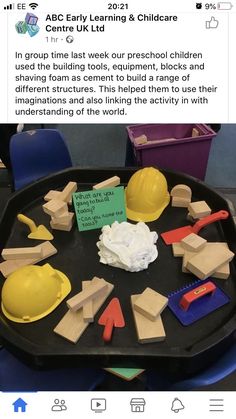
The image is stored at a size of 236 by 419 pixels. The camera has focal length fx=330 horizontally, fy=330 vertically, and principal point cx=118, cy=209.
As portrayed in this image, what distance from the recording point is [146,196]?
0.85 metres

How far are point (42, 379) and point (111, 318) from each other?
0.72ft

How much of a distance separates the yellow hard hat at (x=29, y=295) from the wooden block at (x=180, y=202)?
403 mm

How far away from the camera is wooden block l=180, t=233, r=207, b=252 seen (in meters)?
0.75

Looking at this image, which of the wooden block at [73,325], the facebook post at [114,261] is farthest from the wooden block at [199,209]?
the wooden block at [73,325]

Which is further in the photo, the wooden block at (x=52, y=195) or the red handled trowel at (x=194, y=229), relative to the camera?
the wooden block at (x=52, y=195)

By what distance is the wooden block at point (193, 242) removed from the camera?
745mm

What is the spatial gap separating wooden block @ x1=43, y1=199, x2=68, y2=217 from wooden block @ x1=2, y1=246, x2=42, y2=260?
118mm
